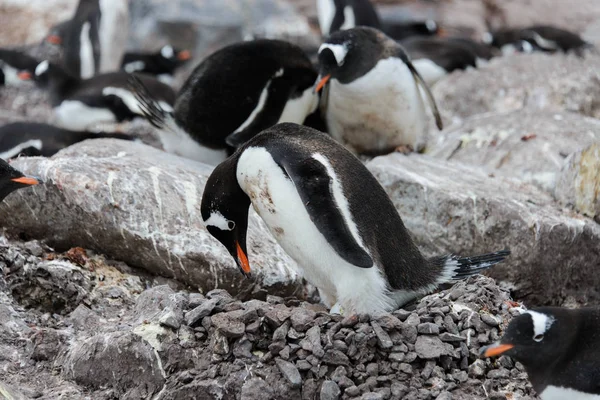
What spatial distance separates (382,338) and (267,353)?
41 cm

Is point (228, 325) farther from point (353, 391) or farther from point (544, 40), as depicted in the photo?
point (544, 40)

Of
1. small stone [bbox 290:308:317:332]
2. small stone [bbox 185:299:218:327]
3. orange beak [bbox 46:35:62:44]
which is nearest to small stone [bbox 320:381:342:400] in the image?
small stone [bbox 290:308:317:332]

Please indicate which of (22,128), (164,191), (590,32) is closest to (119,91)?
(22,128)

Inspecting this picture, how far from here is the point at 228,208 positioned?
4.00 m

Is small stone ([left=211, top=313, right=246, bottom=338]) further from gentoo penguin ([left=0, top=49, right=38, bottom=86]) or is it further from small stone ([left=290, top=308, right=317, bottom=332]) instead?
gentoo penguin ([left=0, top=49, right=38, bottom=86])

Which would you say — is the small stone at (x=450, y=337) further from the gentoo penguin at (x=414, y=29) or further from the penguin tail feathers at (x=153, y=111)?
the gentoo penguin at (x=414, y=29)

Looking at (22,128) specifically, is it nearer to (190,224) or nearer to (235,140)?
(235,140)

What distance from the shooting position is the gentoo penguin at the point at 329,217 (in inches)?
144

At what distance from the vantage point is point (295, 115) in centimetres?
591

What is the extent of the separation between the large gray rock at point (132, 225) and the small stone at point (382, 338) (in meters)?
1.34

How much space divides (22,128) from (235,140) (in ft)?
5.76

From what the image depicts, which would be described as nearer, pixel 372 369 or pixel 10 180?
pixel 372 369

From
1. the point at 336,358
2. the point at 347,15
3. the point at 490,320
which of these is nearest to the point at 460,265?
the point at 490,320

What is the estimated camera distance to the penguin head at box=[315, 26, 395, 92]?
18.4ft
